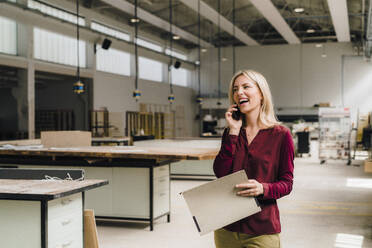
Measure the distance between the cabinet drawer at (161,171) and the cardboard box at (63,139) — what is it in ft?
6.06

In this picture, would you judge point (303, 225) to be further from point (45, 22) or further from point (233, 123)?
point (45, 22)

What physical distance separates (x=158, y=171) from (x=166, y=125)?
16321 millimetres

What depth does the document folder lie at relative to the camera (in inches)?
69.9

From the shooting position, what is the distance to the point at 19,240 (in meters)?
2.94

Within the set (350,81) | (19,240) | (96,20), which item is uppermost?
(96,20)

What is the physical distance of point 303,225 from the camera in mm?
5902

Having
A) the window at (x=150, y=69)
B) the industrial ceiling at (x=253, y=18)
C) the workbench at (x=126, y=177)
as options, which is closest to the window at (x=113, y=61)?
the window at (x=150, y=69)

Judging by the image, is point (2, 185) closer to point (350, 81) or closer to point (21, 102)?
point (21, 102)

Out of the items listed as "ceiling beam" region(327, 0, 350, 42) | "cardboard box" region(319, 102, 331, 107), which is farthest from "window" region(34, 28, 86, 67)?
"cardboard box" region(319, 102, 331, 107)

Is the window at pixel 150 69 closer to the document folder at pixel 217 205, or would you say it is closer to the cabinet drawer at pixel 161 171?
the cabinet drawer at pixel 161 171

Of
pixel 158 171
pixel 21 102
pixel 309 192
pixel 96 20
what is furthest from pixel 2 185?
pixel 96 20

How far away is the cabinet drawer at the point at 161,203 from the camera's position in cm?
570

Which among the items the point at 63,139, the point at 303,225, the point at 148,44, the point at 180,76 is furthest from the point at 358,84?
the point at 63,139

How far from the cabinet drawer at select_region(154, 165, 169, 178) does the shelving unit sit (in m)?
9.39
